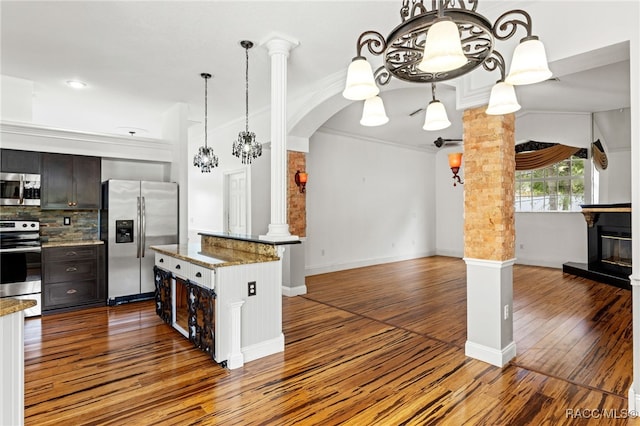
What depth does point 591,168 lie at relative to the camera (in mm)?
6875

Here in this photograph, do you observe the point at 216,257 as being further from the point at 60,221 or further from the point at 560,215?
the point at 560,215

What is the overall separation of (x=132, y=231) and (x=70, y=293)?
1088 millimetres

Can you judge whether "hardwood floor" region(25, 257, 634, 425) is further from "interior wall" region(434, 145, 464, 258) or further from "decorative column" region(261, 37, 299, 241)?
"interior wall" region(434, 145, 464, 258)

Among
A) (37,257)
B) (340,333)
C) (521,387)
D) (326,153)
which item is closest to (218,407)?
(340,333)

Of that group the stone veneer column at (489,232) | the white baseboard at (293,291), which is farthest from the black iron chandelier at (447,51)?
the white baseboard at (293,291)

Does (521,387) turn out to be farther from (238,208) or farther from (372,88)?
(238,208)

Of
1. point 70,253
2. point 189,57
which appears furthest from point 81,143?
point 189,57

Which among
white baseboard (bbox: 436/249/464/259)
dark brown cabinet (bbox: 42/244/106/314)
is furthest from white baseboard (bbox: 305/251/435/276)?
dark brown cabinet (bbox: 42/244/106/314)

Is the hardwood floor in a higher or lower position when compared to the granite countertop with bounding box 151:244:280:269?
lower

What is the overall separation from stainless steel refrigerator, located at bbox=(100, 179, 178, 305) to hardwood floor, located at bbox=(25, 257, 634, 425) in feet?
1.51

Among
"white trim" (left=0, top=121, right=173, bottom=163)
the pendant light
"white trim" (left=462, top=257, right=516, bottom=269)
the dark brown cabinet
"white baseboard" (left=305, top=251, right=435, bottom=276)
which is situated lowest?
"white baseboard" (left=305, top=251, right=435, bottom=276)

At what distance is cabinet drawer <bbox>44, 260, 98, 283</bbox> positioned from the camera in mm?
4523

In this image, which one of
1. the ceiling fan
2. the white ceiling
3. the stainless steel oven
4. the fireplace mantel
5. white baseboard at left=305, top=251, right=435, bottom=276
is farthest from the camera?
white baseboard at left=305, top=251, right=435, bottom=276

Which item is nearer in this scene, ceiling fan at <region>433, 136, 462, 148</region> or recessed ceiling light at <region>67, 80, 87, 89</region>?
recessed ceiling light at <region>67, 80, 87, 89</region>
